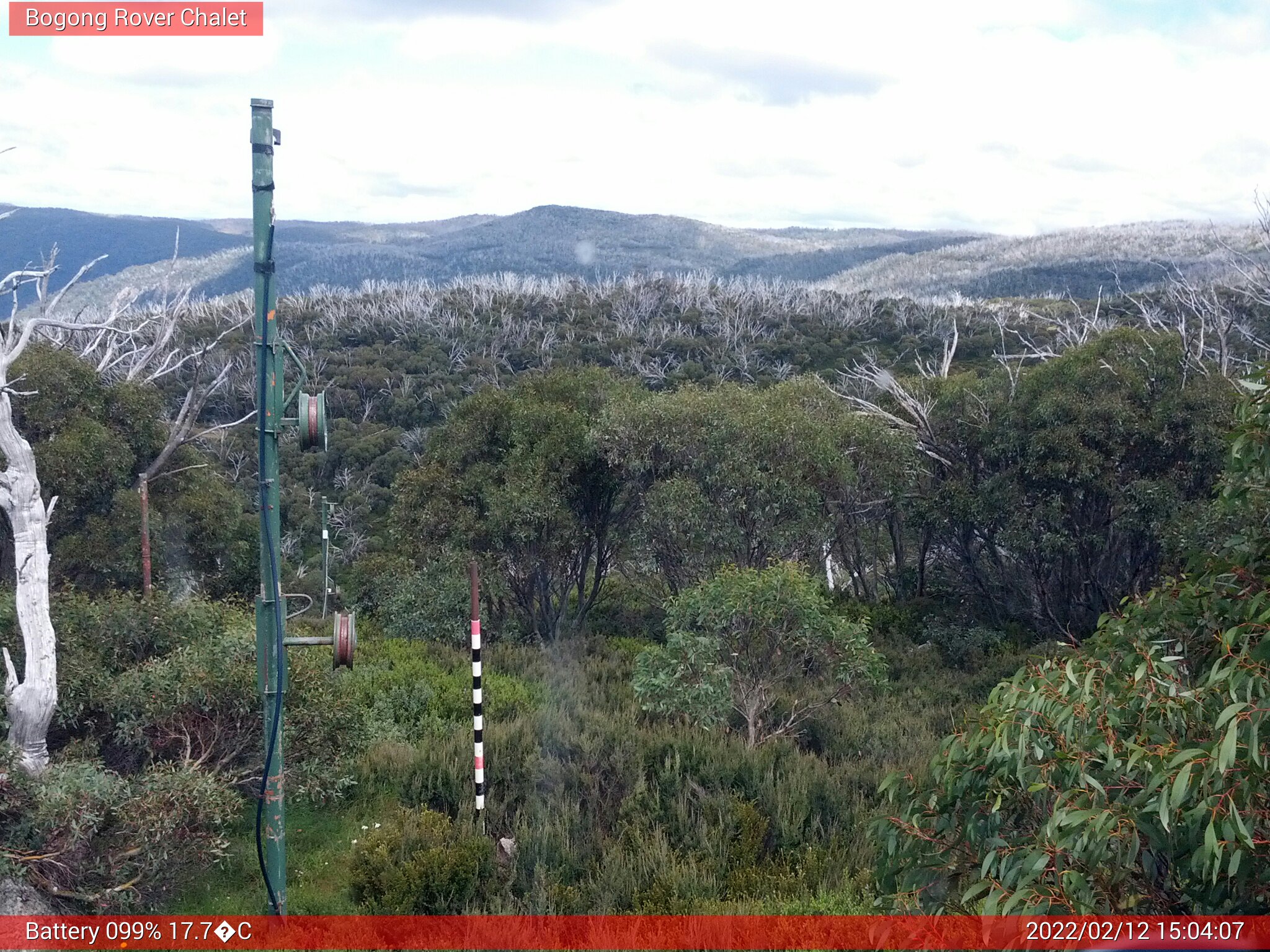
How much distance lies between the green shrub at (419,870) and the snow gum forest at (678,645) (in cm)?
3

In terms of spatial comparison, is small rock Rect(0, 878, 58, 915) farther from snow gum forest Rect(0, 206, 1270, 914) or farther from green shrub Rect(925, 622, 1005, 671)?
green shrub Rect(925, 622, 1005, 671)

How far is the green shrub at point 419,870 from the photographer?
22.3 feet

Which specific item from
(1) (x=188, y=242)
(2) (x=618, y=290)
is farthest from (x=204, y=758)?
(1) (x=188, y=242)

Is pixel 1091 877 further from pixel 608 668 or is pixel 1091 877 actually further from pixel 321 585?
pixel 321 585

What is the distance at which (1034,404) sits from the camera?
16.5 metres

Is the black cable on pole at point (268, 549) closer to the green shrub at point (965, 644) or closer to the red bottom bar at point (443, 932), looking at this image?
the red bottom bar at point (443, 932)

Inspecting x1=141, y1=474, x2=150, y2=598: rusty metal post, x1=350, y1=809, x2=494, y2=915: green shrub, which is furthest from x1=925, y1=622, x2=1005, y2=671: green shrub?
x1=141, y1=474, x2=150, y2=598: rusty metal post

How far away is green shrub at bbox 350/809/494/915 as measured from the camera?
6801 mm

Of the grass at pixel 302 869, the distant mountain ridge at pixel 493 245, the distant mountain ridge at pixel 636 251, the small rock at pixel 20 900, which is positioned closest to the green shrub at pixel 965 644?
the grass at pixel 302 869

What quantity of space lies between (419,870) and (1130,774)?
480 cm

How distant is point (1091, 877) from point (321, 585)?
20.0 m

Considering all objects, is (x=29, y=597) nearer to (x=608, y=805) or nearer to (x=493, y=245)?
(x=608, y=805)

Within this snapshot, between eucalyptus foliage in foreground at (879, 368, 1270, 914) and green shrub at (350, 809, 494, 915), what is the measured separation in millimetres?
3509

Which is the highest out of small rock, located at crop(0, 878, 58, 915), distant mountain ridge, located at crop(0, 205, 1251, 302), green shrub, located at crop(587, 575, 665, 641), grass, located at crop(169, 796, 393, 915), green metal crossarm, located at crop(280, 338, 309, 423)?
distant mountain ridge, located at crop(0, 205, 1251, 302)
